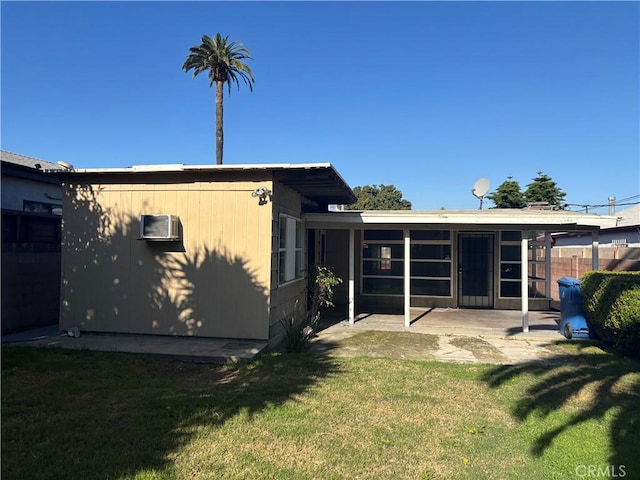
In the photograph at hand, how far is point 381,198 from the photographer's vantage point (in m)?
53.6

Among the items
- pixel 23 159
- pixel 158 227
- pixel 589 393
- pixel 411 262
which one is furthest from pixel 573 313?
pixel 23 159

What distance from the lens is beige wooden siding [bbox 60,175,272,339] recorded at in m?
7.23

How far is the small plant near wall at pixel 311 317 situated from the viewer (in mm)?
7055

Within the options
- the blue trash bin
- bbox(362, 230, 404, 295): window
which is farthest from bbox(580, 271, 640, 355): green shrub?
bbox(362, 230, 404, 295): window

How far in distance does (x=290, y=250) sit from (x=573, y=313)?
5.49 metres

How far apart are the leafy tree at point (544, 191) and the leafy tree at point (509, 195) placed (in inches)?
42.6

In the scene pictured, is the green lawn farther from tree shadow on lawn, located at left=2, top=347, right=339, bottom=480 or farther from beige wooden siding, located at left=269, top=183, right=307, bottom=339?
beige wooden siding, located at left=269, top=183, right=307, bottom=339

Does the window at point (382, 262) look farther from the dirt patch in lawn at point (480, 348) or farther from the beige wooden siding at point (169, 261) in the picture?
the beige wooden siding at point (169, 261)

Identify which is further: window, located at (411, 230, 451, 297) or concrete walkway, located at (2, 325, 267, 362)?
window, located at (411, 230, 451, 297)

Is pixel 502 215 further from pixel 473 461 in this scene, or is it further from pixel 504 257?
pixel 473 461

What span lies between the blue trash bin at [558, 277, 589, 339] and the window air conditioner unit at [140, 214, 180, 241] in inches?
284

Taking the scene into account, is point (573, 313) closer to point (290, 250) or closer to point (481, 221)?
point (481, 221)

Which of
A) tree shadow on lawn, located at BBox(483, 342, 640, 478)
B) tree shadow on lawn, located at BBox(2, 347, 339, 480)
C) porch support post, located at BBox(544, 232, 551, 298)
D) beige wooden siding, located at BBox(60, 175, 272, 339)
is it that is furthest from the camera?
porch support post, located at BBox(544, 232, 551, 298)

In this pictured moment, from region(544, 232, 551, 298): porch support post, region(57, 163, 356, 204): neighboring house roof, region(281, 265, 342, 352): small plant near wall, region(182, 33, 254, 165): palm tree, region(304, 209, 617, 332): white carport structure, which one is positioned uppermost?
region(182, 33, 254, 165): palm tree
